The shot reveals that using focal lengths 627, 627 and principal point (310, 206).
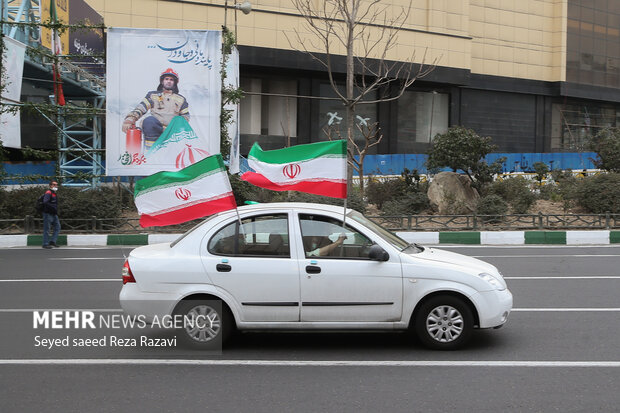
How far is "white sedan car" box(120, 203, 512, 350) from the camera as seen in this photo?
604cm

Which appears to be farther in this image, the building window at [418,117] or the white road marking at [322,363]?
the building window at [418,117]

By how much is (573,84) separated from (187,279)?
2024 inches

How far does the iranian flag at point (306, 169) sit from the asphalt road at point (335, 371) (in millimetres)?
1648

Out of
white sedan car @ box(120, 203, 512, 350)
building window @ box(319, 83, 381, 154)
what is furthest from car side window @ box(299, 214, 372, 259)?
building window @ box(319, 83, 381, 154)

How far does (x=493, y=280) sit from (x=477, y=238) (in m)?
11.4

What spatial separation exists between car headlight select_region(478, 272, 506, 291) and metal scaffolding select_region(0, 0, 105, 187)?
17.6m

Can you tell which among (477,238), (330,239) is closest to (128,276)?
(330,239)

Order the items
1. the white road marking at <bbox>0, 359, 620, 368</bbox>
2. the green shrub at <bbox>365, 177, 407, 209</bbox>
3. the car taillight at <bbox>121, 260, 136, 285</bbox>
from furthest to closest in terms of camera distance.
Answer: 1. the green shrub at <bbox>365, 177, 407, 209</bbox>
2. the car taillight at <bbox>121, 260, 136, 285</bbox>
3. the white road marking at <bbox>0, 359, 620, 368</bbox>

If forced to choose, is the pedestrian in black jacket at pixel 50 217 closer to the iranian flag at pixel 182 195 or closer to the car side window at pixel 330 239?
the iranian flag at pixel 182 195

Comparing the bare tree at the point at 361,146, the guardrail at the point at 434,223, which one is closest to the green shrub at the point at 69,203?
the guardrail at the point at 434,223

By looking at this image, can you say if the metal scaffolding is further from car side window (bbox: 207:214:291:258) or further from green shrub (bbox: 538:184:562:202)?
car side window (bbox: 207:214:291:258)

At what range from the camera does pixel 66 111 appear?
21375 millimetres

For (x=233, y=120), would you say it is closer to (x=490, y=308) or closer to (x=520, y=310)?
(x=520, y=310)

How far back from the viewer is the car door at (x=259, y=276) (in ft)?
19.9
